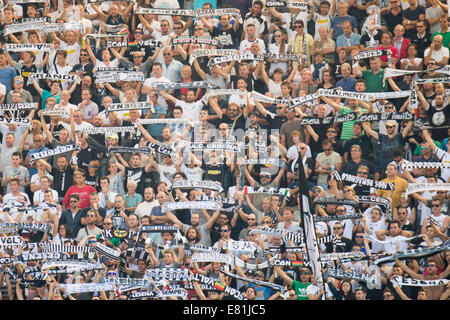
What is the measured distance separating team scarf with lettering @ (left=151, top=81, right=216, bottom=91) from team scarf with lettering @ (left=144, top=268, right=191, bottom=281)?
3.33 metres

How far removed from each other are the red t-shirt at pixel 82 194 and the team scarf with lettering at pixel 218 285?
233 centimetres

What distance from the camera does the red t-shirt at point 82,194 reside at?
53.4 ft

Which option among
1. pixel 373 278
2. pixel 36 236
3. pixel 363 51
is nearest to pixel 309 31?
pixel 363 51

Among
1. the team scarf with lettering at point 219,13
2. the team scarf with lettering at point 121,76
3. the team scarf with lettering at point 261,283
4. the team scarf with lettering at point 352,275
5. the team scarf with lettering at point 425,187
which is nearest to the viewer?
the team scarf with lettering at point 352,275

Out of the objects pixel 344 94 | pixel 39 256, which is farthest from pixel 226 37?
pixel 39 256

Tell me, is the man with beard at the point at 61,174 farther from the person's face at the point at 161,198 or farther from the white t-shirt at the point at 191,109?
the white t-shirt at the point at 191,109

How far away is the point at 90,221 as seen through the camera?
16.1m

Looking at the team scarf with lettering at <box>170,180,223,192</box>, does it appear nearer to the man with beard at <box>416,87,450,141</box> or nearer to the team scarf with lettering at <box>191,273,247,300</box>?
the team scarf with lettering at <box>191,273,247,300</box>

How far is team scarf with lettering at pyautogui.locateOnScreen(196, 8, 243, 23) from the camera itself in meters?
17.3

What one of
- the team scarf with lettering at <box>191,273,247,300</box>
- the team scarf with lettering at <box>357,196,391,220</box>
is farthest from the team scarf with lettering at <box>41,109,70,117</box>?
the team scarf with lettering at <box>357,196,391,220</box>

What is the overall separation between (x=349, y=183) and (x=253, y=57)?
2891 millimetres

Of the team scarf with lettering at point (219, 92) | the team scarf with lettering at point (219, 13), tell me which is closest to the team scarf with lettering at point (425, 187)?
the team scarf with lettering at point (219, 92)

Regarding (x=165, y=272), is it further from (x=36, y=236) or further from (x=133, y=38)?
(x=133, y=38)

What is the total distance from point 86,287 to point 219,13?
17.9ft
